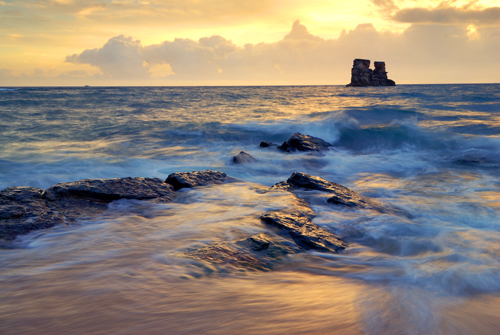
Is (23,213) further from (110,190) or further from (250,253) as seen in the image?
(250,253)

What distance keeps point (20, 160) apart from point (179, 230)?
8224 millimetres

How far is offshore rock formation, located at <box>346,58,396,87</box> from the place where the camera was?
289 feet

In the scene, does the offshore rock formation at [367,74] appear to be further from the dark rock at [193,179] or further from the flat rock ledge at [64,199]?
the flat rock ledge at [64,199]

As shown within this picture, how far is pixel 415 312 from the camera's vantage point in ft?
7.91

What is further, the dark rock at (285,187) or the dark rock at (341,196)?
the dark rock at (285,187)

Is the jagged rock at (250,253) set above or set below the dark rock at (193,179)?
below

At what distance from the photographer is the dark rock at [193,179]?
5750 millimetres

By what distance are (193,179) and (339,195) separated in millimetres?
2761

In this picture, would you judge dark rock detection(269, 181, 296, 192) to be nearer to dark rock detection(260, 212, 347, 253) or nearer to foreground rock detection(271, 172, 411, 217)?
foreground rock detection(271, 172, 411, 217)

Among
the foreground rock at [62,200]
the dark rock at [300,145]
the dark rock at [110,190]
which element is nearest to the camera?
the foreground rock at [62,200]

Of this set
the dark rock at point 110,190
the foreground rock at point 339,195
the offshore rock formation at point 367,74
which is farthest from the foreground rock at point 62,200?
the offshore rock formation at point 367,74

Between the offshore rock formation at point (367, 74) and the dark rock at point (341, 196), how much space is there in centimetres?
9149

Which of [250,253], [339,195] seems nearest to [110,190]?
[250,253]

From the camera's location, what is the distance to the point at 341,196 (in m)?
5.28
